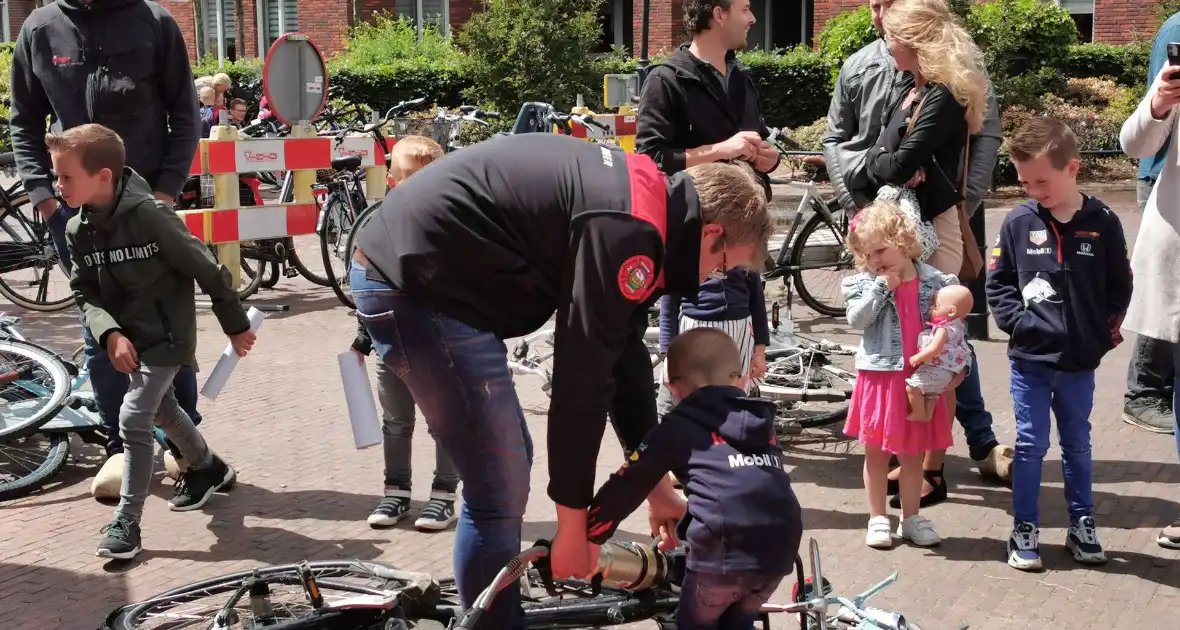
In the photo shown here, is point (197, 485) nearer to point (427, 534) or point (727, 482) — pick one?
point (427, 534)

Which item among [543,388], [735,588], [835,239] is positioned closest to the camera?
[735,588]

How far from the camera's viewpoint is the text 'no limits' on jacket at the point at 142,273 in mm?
5031

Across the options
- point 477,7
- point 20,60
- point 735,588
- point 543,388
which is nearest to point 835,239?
point 543,388

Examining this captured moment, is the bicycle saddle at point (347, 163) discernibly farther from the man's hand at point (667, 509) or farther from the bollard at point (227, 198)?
the man's hand at point (667, 509)

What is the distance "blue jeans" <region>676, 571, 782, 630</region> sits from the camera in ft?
11.1

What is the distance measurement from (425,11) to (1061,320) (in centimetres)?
2924

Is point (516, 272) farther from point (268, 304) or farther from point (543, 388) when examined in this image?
point (268, 304)

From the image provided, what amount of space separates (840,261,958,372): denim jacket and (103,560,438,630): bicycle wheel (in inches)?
87.1

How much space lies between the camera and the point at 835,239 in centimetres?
948

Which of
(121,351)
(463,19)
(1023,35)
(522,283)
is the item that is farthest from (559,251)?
(463,19)

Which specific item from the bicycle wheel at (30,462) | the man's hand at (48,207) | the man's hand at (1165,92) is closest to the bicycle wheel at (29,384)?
the bicycle wheel at (30,462)

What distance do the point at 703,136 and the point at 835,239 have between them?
4153 mm

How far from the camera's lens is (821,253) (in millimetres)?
9492

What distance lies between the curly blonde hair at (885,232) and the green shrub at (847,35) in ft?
52.2
